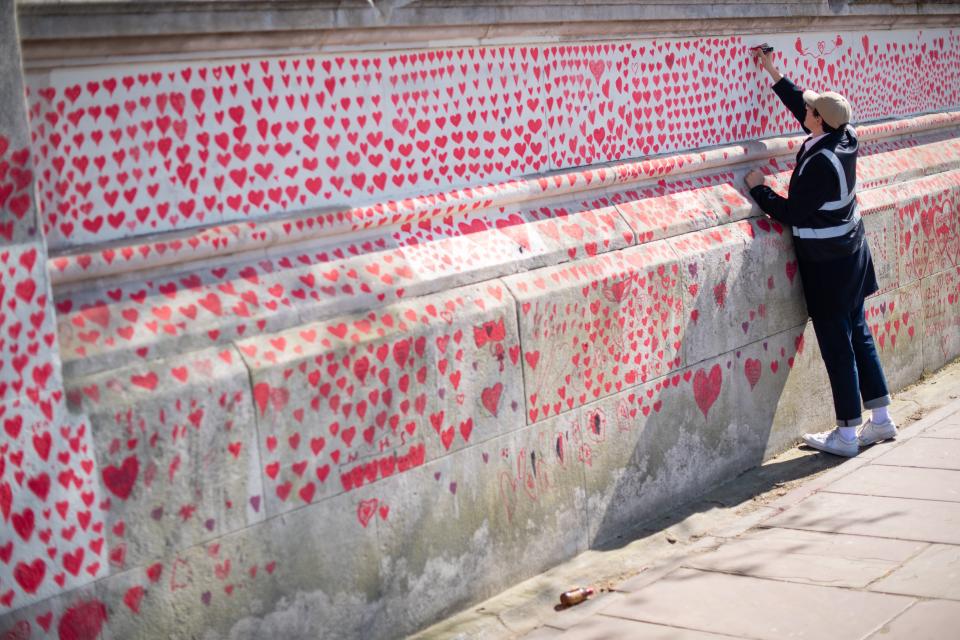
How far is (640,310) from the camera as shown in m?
5.95

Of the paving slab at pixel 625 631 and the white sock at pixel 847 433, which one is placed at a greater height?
the paving slab at pixel 625 631

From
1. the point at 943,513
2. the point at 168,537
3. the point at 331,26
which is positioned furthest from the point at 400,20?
the point at 943,513

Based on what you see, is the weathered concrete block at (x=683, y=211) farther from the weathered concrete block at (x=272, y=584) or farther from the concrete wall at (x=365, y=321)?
the weathered concrete block at (x=272, y=584)

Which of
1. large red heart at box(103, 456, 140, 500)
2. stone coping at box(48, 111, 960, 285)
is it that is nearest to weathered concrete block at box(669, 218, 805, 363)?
stone coping at box(48, 111, 960, 285)

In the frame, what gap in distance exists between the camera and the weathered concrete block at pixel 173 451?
12.9ft

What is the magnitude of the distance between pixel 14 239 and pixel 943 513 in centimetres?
409

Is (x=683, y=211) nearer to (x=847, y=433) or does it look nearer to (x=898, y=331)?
(x=847, y=433)

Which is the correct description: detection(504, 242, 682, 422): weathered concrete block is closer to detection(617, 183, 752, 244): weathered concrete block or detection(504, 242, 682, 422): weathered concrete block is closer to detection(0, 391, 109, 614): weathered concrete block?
detection(617, 183, 752, 244): weathered concrete block

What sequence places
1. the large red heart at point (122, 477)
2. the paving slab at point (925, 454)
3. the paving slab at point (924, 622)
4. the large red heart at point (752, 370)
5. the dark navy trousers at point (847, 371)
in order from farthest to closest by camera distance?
the dark navy trousers at point (847, 371)
the large red heart at point (752, 370)
the paving slab at point (925, 454)
the paving slab at point (924, 622)
the large red heart at point (122, 477)

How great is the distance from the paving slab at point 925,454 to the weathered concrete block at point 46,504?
4.25m

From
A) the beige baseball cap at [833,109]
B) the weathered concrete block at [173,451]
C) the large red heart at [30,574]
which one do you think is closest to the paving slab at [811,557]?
the weathered concrete block at [173,451]

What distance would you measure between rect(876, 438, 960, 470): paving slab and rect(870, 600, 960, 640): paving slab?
6.33ft

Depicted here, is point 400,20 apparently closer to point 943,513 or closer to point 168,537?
point 168,537

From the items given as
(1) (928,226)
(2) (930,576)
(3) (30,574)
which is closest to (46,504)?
(3) (30,574)
